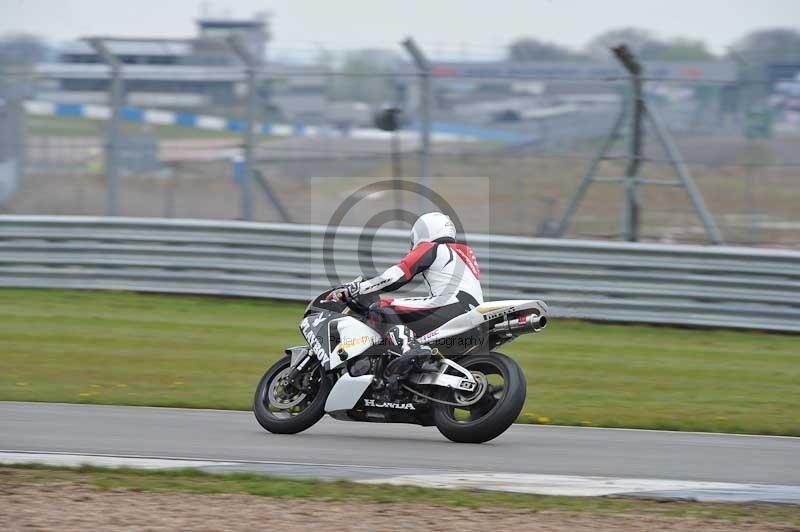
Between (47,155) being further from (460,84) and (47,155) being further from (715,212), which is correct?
(715,212)

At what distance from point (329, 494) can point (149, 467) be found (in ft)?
4.20

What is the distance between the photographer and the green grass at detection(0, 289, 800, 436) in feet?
32.2

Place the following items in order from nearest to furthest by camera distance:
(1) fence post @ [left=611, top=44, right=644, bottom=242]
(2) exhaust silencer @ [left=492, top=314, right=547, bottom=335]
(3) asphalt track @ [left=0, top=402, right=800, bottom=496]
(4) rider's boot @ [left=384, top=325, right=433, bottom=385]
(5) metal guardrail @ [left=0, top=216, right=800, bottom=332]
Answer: (3) asphalt track @ [left=0, top=402, right=800, bottom=496], (2) exhaust silencer @ [left=492, top=314, right=547, bottom=335], (4) rider's boot @ [left=384, top=325, right=433, bottom=385], (5) metal guardrail @ [left=0, top=216, right=800, bottom=332], (1) fence post @ [left=611, top=44, right=644, bottom=242]

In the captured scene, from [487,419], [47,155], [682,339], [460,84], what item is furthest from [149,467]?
[47,155]

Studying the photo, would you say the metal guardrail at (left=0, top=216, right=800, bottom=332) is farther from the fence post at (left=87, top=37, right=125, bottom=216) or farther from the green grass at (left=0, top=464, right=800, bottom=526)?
the green grass at (left=0, top=464, right=800, bottom=526)

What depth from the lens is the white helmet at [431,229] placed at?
8406 mm

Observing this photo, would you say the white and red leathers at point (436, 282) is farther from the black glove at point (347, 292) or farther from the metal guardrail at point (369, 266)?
the metal guardrail at point (369, 266)

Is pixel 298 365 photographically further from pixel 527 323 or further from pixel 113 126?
pixel 113 126

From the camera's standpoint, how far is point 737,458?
7.83 meters

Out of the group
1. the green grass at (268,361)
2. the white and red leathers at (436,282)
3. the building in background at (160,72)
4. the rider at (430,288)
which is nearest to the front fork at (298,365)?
the rider at (430,288)

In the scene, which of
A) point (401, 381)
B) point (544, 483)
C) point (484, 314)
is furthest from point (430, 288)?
point (544, 483)

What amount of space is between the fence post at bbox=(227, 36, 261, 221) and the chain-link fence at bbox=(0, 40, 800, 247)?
0.09ft

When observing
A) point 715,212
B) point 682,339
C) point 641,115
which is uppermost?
point 641,115

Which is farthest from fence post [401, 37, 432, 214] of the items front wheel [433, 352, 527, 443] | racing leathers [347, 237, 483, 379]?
front wheel [433, 352, 527, 443]
